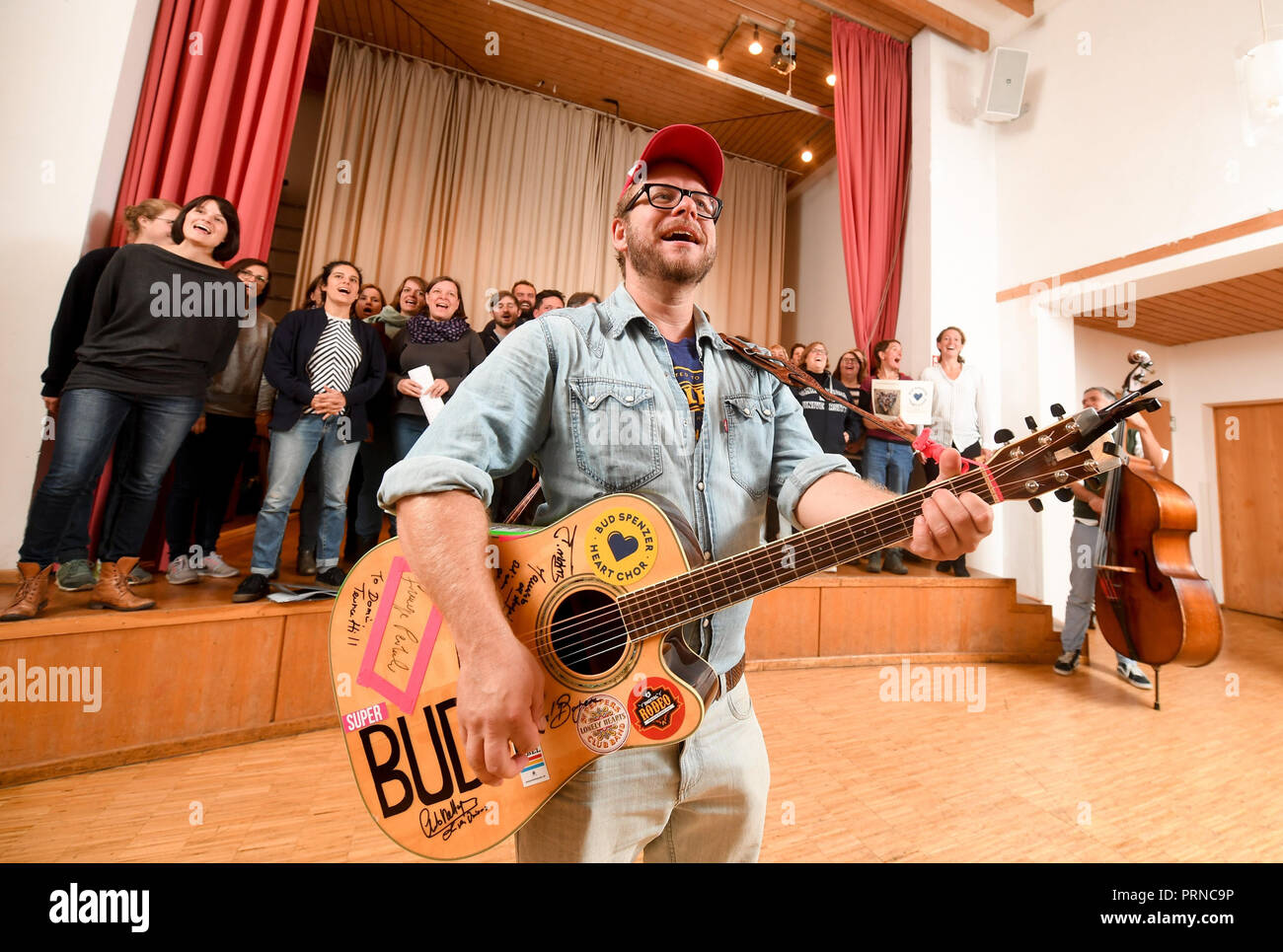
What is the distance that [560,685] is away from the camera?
32.3 inches

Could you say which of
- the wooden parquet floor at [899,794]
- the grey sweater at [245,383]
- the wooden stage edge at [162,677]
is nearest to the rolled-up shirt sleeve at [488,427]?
the wooden parquet floor at [899,794]

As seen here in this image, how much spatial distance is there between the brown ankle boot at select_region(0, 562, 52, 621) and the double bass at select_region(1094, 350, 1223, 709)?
4828 millimetres

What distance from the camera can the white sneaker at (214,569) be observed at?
2.84 meters

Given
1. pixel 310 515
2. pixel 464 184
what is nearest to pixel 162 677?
pixel 310 515

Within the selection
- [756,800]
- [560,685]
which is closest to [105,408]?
[560,685]

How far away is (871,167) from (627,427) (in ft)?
18.6

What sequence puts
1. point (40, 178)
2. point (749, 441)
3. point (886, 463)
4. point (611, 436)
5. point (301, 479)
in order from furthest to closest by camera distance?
point (886, 463) → point (301, 479) → point (40, 178) → point (749, 441) → point (611, 436)

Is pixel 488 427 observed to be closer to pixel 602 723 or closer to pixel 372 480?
pixel 602 723

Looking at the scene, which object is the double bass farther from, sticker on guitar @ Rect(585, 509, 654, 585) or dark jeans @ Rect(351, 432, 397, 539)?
dark jeans @ Rect(351, 432, 397, 539)

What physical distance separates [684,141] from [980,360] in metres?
5.02

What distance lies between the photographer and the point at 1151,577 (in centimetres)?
286

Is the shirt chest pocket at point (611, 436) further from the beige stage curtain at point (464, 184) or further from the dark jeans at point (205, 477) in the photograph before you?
the beige stage curtain at point (464, 184)

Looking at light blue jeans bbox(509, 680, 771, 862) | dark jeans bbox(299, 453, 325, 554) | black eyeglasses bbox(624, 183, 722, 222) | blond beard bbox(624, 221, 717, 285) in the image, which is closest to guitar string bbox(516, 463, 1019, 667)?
light blue jeans bbox(509, 680, 771, 862)
